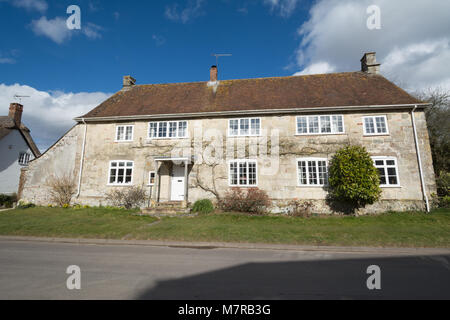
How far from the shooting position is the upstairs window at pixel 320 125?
15047 mm

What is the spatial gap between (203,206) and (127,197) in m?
5.51

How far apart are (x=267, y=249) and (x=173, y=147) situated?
427 inches

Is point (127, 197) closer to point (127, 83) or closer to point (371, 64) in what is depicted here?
point (127, 83)

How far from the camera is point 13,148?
2350 cm

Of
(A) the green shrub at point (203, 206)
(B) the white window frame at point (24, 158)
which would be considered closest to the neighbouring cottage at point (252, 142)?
(A) the green shrub at point (203, 206)

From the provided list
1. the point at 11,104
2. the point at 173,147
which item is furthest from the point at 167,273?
the point at 11,104

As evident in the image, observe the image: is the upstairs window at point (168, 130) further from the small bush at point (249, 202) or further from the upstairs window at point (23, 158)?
the upstairs window at point (23, 158)

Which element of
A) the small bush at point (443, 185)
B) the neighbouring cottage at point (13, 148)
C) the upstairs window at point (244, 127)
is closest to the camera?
the small bush at point (443, 185)

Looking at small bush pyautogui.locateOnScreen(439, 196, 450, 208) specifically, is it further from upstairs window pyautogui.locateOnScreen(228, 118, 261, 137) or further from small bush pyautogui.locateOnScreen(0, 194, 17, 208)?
small bush pyautogui.locateOnScreen(0, 194, 17, 208)

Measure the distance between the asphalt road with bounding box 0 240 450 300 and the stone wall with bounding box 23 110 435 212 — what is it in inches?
314

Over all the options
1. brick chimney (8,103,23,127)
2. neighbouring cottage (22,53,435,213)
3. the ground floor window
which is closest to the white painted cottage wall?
brick chimney (8,103,23,127)

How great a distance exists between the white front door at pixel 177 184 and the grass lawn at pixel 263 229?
3358mm

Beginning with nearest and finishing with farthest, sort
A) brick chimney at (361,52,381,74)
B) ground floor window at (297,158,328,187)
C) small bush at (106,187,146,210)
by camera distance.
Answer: ground floor window at (297,158,328,187)
small bush at (106,187,146,210)
brick chimney at (361,52,381,74)

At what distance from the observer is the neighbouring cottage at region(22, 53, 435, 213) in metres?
14.2
